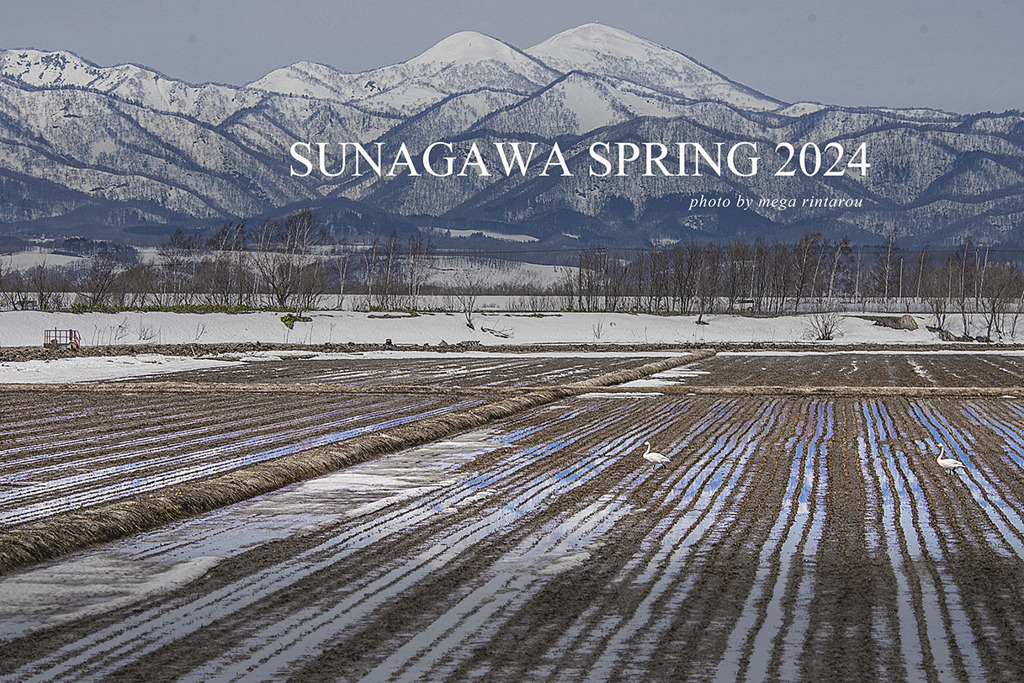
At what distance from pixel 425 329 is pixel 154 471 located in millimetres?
46479

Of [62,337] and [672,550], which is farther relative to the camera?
[62,337]

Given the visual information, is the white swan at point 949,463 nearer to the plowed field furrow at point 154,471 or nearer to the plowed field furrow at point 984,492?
the plowed field furrow at point 984,492

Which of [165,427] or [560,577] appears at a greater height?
[560,577]

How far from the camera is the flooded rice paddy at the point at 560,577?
475cm

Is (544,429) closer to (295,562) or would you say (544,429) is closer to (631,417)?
(631,417)

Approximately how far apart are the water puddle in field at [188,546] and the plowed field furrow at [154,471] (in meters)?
1.06

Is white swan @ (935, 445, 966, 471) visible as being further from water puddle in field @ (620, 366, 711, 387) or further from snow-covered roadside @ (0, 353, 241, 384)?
snow-covered roadside @ (0, 353, 241, 384)

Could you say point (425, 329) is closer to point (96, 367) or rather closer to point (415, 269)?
point (96, 367)

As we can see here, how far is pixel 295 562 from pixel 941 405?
1476cm

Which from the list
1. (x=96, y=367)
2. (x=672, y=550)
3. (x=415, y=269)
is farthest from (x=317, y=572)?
(x=415, y=269)

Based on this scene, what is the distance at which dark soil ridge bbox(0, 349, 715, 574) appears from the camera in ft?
22.5

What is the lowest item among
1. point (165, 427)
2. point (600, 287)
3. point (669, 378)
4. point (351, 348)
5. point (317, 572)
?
point (351, 348)

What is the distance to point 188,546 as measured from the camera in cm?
705

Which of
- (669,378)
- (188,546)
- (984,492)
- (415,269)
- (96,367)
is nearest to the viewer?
(188,546)
